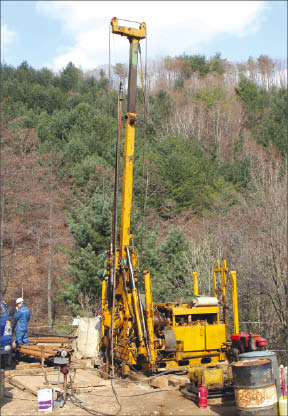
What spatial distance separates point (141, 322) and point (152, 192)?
21985 millimetres

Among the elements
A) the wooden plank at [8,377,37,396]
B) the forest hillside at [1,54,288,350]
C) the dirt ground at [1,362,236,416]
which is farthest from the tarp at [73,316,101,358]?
the forest hillside at [1,54,288,350]

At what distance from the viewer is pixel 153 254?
2302cm

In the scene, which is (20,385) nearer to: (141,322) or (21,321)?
(141,322)

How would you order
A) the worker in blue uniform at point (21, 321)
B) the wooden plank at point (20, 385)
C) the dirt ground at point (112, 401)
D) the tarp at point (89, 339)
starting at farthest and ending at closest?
1. the tarp at point (89, 339)
2. the worker in blue uniform at point (21, 321)
3. the wooden plank at point (20, 385)
4. the dirt ground at point (112, 401)

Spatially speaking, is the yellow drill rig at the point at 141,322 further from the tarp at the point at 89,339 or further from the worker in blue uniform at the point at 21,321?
the worker in blue uniform at the point at 21,321

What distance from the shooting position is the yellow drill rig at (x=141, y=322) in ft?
36.1

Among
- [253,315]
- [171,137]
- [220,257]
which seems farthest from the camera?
[171,137]

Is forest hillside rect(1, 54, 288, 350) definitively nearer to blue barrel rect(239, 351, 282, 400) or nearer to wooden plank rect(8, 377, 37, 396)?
blue barrel rect(239, 351, 282, 400)

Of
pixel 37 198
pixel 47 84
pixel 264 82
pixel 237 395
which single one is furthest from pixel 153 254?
pixel 264 82

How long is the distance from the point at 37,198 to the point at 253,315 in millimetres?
12511

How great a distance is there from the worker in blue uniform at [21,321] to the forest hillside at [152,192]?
227 inches

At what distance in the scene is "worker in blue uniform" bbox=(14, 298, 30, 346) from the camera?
1311 cm

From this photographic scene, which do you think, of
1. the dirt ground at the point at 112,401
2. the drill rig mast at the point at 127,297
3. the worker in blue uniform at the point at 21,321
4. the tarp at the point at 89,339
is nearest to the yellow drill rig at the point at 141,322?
the drill rig mast at the point at 127,297

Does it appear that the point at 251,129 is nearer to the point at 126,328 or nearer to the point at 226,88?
the point at 226,88
